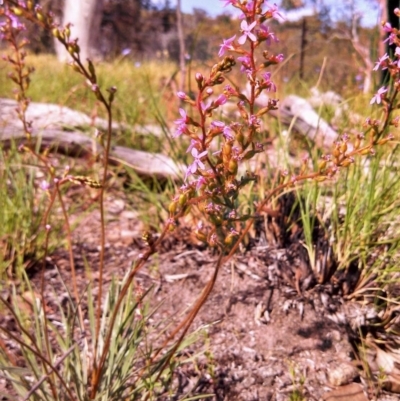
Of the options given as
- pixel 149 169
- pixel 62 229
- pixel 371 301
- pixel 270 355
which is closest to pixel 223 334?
pixel 270 355

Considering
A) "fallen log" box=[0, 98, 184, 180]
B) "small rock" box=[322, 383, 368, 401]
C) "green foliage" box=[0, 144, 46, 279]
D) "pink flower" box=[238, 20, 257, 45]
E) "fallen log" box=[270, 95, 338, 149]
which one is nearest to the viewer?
"pink flower" box=[238, 20, 257, 45]

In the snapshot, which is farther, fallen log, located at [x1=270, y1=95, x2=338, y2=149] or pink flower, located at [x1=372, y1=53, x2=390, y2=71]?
fallen log, located at [x1=270, y1=95, x2=338, y2=149]

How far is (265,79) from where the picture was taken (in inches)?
37.5

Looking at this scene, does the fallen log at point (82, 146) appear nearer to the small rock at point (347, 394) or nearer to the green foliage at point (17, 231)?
the green foliage at point (17, 231)

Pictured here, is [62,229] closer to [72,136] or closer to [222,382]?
[72,136]

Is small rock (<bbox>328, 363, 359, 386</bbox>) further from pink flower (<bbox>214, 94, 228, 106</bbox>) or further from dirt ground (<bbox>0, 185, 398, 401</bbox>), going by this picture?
pink flower (<bbox>214, 94, 228, 106</bbox>)

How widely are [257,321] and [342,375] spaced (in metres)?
0.34

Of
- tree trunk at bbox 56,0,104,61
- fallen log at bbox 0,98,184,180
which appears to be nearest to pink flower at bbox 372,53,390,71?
fallen log at bbox 0,98,184,180

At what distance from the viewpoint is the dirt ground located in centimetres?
149

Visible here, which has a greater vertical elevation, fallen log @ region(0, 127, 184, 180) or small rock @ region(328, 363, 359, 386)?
fallen log @ region(0, 127, 184, 180)

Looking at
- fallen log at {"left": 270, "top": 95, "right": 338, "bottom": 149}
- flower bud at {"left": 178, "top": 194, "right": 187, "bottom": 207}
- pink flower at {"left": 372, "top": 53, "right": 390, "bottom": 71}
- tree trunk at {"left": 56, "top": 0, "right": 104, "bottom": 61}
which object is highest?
tree trunk at {"left": 56, "top": 0, "right": 104, "bottom": 61}

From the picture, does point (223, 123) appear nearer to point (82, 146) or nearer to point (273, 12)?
point (273, 12)

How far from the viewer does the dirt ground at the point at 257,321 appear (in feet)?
4.88

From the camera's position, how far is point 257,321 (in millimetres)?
1716
